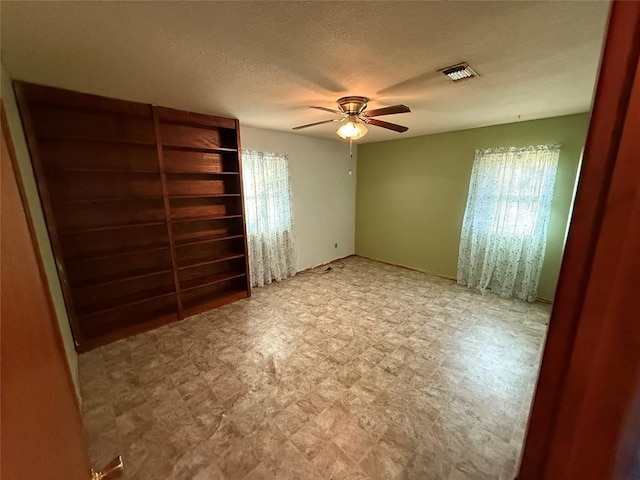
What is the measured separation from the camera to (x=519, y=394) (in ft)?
6.39

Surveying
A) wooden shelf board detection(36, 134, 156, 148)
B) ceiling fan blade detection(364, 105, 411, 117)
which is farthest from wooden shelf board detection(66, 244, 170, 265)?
ceiling fan blade detection(364, 105, 411, 117)

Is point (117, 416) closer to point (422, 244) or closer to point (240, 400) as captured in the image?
point (240, 400)

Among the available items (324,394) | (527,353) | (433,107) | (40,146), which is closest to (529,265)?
(527,353)

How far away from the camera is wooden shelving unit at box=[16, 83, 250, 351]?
2258 millimetres

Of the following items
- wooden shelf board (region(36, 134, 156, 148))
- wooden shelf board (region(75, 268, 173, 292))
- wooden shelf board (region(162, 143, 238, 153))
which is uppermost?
wooden shelf board (region(162, 143, 238, 153))

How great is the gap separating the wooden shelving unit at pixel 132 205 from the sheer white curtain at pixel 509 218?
3.33m

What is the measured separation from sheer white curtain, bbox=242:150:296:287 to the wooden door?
3138 millimetres

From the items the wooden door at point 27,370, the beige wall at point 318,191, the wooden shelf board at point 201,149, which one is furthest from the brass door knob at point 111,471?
the beige wall at point 318,191

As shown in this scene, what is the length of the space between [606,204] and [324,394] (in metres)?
2.04

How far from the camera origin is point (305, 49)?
4.99ft

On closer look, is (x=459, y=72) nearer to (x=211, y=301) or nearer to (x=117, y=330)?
(x=211, y=301)

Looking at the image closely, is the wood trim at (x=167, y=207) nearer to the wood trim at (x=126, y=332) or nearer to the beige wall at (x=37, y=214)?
the wood trim at (x=126, y=332)

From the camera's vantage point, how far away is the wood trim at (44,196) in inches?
77.1

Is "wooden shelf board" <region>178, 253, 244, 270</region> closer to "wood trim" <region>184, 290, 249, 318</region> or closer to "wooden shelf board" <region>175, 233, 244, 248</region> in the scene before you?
"wooden shelf board" <region>175, 233, 244, 248</region>
